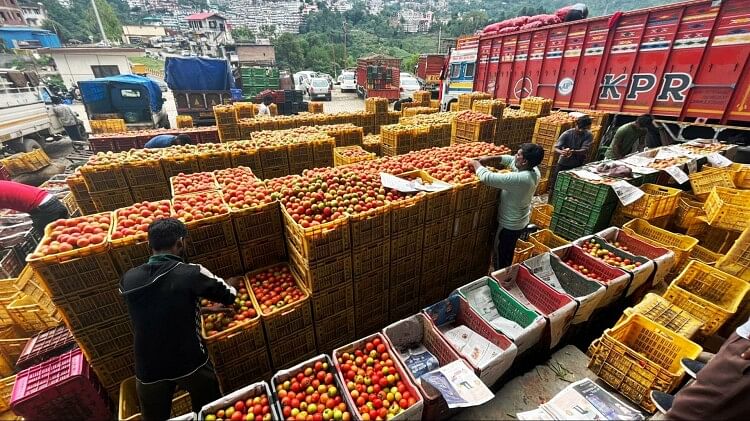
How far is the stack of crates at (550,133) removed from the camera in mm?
9273

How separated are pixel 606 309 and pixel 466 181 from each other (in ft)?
9.50

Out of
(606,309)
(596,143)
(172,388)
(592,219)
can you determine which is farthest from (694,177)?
(172,388)

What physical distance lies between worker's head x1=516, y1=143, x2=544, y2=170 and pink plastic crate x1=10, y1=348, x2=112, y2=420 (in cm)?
631

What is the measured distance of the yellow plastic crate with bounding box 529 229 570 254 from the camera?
5840 mm

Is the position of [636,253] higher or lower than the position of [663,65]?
lower

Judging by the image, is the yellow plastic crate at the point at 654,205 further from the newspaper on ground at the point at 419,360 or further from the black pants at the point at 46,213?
the black pants at the point at 46,213

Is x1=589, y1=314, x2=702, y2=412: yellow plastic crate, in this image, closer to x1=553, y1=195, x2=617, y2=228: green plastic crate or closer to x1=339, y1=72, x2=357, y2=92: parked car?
x1=553, y1=195, x2=617, y2=228: green plastic crate

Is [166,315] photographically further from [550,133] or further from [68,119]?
[68,119]

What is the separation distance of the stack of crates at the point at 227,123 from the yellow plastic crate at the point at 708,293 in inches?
477

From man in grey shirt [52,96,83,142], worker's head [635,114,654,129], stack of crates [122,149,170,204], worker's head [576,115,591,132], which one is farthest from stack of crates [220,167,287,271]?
man in grey shirt [52,96,83,142]

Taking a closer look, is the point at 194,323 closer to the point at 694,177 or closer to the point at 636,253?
the point at 636,253

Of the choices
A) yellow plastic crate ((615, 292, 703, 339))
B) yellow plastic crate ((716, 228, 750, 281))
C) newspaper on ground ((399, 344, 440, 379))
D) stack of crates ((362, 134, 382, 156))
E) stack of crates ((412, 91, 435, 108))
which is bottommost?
newspaper on ground ((399, 344, 440, 379))

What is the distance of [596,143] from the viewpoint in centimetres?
1061

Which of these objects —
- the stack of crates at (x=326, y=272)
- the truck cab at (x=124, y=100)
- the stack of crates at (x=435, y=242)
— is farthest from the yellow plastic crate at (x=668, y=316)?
the truck cab at (x=124, y=100)
